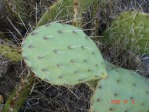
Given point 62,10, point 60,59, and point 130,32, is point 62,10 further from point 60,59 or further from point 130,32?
point 60,59

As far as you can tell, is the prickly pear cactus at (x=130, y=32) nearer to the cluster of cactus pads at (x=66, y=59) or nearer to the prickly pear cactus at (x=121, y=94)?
the prickly pear cactus at (x=121, y=94)

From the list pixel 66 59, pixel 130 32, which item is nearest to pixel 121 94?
pixel 66 59

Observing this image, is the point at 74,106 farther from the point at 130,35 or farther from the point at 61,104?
the point at 130,35

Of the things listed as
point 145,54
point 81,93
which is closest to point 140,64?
point 145,54

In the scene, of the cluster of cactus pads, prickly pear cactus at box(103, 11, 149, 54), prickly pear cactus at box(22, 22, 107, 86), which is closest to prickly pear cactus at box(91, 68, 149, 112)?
the cluster of cactus pads

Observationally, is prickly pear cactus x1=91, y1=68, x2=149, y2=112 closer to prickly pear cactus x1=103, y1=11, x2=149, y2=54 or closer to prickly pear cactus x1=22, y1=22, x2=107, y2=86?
prickly pear cactus x1=22, y1=22, x2=107, y2=86

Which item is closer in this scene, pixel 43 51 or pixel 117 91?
pixel 43 51

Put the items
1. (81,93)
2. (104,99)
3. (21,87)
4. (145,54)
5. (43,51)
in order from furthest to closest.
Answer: (145,54) → (81,93) → (21,87) → (104,99) → (43,51)
